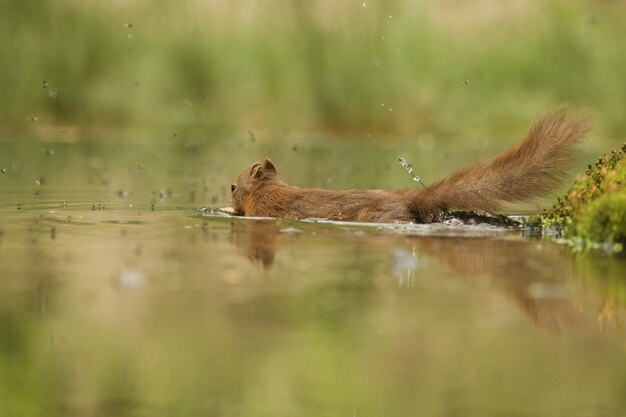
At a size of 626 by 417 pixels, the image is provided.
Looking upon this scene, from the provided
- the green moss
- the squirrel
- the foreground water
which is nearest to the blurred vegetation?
the squirrel

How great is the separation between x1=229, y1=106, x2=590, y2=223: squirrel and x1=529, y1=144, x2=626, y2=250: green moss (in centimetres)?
43

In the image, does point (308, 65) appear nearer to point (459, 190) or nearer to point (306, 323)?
point (459, 190)

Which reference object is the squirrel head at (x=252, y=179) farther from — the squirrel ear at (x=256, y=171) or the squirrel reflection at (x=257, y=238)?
the squirrel reflection at (x=257, y=238)

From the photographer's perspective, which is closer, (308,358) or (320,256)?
(308,358)

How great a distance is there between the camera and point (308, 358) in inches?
291

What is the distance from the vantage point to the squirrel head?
16078 millimetres

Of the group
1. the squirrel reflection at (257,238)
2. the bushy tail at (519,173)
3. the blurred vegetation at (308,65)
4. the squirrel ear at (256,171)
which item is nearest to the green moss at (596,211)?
the bushy tail at (519,173)

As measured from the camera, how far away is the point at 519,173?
14055 millimetres

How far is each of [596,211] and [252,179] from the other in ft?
17.1

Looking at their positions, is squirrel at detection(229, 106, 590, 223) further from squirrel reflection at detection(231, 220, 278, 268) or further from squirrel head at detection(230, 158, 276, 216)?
squirrel reflection at detection(231, 220, 278, 268)

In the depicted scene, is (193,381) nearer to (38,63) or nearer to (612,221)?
(612,221)

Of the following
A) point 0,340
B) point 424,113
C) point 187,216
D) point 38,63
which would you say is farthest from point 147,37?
point 0,340

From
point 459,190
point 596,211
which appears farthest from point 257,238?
point 596,211

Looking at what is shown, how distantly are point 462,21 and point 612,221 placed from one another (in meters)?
95.0
